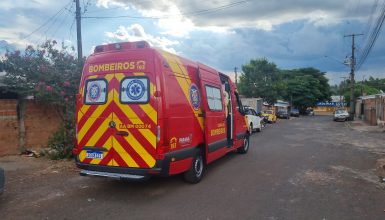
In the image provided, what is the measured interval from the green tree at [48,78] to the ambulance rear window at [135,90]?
4.69m

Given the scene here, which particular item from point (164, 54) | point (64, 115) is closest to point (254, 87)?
point (64, 115)

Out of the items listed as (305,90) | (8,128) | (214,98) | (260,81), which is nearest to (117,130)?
(214,98)

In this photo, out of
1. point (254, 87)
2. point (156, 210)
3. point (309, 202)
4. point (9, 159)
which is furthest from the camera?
point (254, 87)

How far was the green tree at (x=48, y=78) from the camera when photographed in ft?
34.3

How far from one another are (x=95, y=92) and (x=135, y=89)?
0.96 metres

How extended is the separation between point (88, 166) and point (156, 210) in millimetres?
1906

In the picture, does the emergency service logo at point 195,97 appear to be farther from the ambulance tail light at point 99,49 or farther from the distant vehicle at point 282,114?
the distant vehicle at point 282,114

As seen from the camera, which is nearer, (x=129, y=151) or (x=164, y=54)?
(x=129, y=151)

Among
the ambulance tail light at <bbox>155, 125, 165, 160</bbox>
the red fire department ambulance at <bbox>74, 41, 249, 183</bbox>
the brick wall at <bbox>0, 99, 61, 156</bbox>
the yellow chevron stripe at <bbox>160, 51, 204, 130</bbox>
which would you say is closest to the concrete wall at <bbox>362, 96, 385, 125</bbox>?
the yellow chevron stripe at <bbox>160, 51, 204, 130</bbox>

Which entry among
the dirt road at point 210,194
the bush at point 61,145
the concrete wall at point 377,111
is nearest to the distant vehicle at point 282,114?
the concrete wall at point 377,111

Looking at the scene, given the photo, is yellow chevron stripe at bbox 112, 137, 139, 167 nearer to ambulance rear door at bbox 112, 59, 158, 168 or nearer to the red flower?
ambulance rear door at bbox 112, 59, 158, 168

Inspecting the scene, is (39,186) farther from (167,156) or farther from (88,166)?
(167,156)

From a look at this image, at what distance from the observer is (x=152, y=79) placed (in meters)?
6.15

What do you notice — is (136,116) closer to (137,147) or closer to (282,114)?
(137,147)
